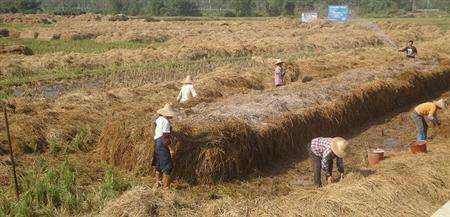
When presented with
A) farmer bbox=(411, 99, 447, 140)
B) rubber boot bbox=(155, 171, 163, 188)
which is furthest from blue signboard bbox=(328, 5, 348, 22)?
rubber boot bbox=(155, 171, 163, 188)

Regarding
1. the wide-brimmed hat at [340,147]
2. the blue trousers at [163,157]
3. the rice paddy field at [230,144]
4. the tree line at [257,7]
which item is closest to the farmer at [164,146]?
the blue trousers at [163,157]

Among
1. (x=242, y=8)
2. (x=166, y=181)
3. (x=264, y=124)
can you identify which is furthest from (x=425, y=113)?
(x=242, y=8)

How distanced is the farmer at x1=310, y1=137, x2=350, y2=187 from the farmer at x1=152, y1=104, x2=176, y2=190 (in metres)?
2.17

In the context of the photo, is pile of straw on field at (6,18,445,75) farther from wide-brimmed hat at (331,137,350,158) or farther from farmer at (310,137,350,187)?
wide-brimmed hat at (331,137,350,158)

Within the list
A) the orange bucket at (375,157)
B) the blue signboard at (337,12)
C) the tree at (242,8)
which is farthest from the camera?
the tree at (242,8)

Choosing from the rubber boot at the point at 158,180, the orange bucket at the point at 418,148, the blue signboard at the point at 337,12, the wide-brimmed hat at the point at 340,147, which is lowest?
the rubber boot at the point at 158,180

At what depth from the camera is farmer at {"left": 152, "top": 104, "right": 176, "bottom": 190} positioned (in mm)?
8016

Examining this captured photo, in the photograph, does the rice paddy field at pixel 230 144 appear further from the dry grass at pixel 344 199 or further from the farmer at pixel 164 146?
the farmer at pixel 164 146

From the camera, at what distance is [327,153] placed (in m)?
7.52

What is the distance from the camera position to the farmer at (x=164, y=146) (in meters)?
8.02

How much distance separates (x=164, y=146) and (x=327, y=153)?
240cm

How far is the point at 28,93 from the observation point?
15.9m

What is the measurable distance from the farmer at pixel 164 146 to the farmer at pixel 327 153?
217 cm

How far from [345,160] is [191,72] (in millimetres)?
11543
